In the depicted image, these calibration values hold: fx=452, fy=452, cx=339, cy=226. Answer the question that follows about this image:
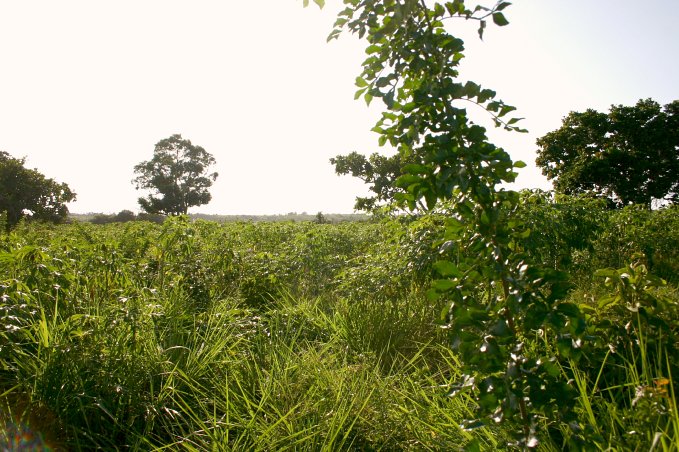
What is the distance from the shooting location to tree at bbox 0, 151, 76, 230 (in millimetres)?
28966

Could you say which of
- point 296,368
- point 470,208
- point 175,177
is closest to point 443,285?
point 470,208

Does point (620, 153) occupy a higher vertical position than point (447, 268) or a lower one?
higher

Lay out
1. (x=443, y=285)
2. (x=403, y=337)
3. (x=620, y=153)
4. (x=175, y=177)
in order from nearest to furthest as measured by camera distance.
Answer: (x=443, y=285) → (x=403, y=337) → (x=620, y=153) → (x=175, y=177)

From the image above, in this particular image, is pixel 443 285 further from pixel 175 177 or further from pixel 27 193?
pixel 175 177

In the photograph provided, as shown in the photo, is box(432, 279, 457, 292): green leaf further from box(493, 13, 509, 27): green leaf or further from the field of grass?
box(493, 13, 509, 27): green leaf

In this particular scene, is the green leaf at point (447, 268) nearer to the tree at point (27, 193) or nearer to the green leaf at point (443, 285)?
the green leaf at point (443, 285)

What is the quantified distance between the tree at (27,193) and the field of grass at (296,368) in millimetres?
29713

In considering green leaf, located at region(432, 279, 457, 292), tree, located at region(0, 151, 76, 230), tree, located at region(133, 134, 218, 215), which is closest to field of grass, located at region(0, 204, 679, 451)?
green leaf, located at region(432, 279, 457, 292)

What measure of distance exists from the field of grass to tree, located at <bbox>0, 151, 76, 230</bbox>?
29713 mm

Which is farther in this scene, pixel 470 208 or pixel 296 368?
pixel 296 368

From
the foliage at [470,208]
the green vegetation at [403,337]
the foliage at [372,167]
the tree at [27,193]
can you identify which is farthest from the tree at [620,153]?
the tree at [27,193]

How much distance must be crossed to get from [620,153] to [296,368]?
3004cm

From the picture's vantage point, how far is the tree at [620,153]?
89.4 ft

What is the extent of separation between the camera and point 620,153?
27.1m
